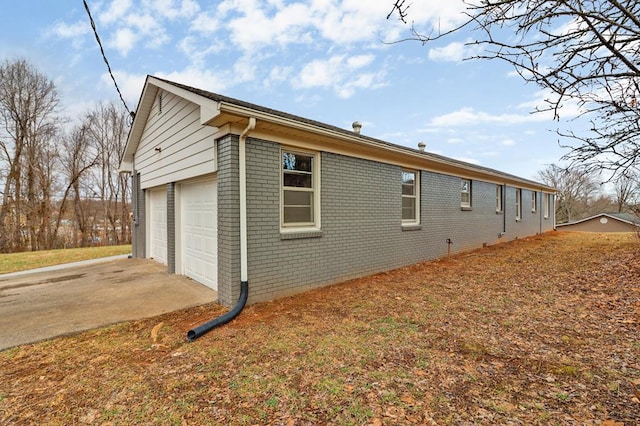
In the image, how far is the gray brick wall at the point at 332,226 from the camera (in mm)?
4691

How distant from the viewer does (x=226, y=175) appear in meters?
4.61

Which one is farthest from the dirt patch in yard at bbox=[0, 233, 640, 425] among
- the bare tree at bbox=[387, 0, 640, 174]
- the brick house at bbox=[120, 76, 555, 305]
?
the bare tree at bbox=[387, 0, 640, 174]

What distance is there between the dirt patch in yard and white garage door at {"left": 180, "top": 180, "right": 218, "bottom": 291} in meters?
1.18

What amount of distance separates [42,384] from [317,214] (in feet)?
14.0

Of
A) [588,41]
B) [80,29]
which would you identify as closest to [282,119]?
[588,41]

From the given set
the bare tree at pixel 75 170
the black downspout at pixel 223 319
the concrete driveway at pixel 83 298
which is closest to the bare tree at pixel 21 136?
the bare tree at pixel 75 170

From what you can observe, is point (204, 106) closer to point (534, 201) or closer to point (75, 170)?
point (534, 201)

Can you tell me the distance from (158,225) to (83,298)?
12.0ft

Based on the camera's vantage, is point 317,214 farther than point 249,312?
Yes

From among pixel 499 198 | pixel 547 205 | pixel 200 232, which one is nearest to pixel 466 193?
pixel 499 198

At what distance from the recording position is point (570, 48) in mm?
3223

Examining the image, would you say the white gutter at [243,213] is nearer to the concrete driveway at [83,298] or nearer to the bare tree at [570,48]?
the concrete driveway at [83,298]

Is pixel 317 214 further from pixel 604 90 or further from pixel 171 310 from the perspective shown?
pixel 604 90

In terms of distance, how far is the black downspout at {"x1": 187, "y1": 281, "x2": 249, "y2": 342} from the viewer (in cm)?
357
